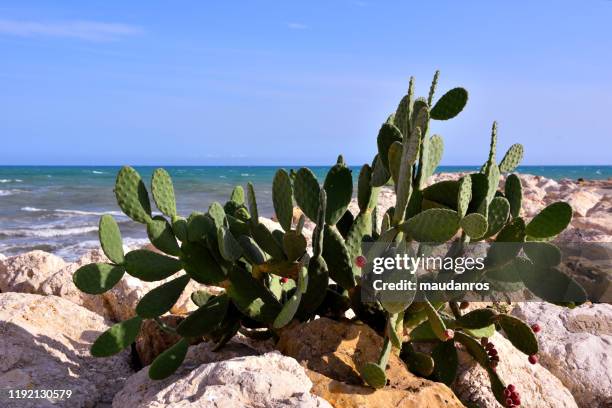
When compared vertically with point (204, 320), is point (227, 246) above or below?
above

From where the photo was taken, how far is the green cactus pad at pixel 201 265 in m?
2.57

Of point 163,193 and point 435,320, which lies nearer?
point 435,320

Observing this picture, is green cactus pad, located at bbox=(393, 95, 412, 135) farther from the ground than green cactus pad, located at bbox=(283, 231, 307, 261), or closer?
farther from the ground

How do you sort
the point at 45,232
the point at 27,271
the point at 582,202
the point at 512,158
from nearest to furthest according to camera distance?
the point at 512,158
the point at 27,271
the point at 582,202
the point at 45,232

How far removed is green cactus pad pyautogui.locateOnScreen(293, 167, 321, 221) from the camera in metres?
2.43

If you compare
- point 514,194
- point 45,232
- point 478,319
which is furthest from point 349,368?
point 45,232

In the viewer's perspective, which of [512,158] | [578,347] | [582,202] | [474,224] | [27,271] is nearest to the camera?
[474,224]

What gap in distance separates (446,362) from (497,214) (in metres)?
0.60

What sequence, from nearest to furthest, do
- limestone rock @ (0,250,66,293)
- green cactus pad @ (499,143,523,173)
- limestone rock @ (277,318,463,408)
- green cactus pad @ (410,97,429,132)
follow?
limestone rock @ (277,318,463,408), green cactus pad @ (410,97,429,132), green cactus pad @ (499,143,523,173), limestone rock @ (0,250,66,293)

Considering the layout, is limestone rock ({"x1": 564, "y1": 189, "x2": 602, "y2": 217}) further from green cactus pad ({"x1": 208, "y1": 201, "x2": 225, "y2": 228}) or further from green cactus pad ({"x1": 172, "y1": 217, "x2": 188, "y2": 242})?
green cactus pad ({"x1": 172, "y1": 217, "x2": 188, "y2": 242})

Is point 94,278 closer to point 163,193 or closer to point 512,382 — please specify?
point 163,193

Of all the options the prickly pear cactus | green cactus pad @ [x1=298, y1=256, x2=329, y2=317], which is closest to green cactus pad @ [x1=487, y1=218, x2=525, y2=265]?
the prickly pear cactus

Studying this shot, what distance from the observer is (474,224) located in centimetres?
221

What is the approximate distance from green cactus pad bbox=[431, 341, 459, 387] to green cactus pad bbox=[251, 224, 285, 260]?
0.71 metres
